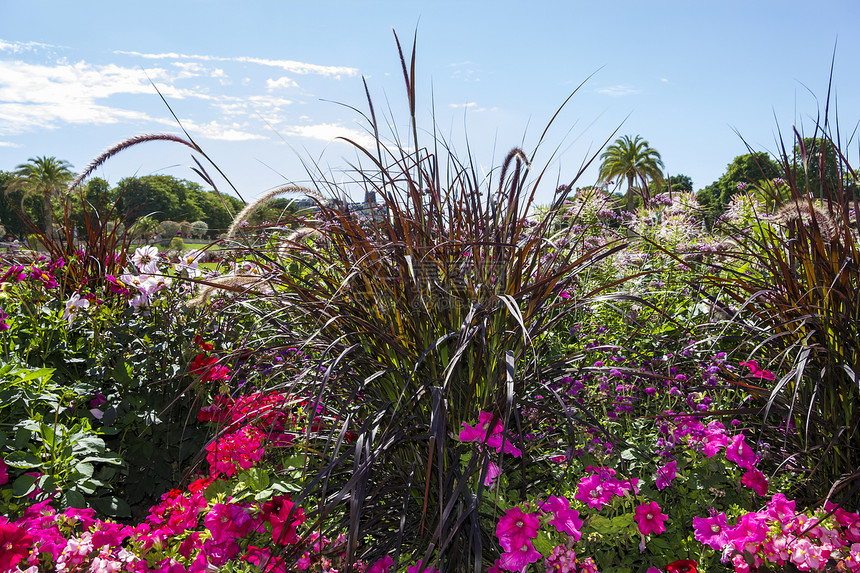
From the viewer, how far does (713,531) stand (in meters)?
1.74

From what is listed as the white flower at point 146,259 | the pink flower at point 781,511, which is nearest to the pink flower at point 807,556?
the pink flower at point 781,511

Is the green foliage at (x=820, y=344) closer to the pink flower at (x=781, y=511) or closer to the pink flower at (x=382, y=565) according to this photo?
the pink flower at (x=781, y=511)

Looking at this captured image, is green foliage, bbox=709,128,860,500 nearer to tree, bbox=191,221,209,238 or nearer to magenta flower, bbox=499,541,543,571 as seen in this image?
magenta flower, bbox=499,541,543,571

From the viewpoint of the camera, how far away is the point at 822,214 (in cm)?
209

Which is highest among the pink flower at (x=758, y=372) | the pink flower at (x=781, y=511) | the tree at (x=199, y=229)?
the tree at (x=199, y=229)

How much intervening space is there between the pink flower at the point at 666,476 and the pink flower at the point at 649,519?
0.16 meters

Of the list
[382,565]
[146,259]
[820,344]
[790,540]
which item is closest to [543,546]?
[382,565]

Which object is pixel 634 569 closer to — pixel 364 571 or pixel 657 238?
pixel 364 571

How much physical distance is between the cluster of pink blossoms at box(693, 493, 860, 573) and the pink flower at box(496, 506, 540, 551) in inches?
22.9

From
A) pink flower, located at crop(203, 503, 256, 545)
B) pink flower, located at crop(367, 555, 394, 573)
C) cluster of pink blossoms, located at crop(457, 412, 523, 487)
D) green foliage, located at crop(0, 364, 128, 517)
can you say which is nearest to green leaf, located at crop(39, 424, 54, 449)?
green foliage, located at crop(0, 364, 128, 517)

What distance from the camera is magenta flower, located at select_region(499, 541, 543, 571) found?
1.54m

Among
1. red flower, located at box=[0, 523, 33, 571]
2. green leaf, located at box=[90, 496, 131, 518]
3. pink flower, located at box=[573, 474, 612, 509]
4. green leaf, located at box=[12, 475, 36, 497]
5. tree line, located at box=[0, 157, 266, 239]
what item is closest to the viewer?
red flower, located at box=[0, 523, 33, 571]

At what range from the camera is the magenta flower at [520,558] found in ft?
5.04

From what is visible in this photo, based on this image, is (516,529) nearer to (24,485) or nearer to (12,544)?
(12,544)
